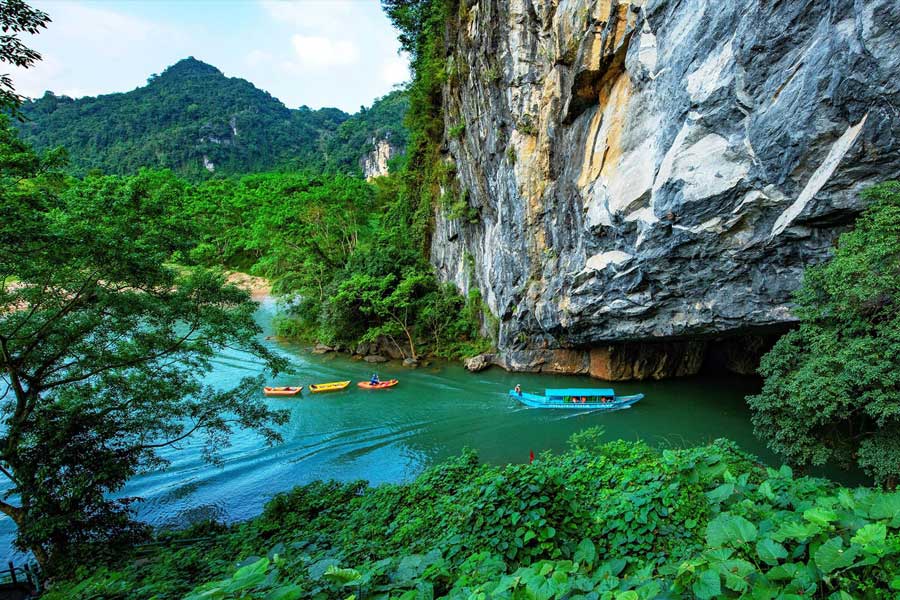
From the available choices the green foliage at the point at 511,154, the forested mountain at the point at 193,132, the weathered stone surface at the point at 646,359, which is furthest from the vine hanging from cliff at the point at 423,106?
the forested mountain at the point at 193,132

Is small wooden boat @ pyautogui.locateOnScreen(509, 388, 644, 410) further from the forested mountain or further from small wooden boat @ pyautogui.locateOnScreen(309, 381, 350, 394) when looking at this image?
the forested mountain

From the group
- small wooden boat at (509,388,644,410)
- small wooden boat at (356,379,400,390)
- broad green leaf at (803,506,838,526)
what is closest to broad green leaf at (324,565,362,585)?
broad green leaf at (803,506,838,526)

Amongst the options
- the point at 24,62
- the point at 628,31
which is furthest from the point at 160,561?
the point at 628,31

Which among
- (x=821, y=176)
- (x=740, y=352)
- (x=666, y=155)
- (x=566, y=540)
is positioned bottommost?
(x=740, y=352)

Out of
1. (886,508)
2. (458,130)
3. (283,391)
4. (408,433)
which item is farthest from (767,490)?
(458,130)

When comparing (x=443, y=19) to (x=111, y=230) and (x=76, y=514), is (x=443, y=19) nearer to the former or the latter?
(x=111, y=230)

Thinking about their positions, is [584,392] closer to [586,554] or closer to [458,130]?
[586,554]
